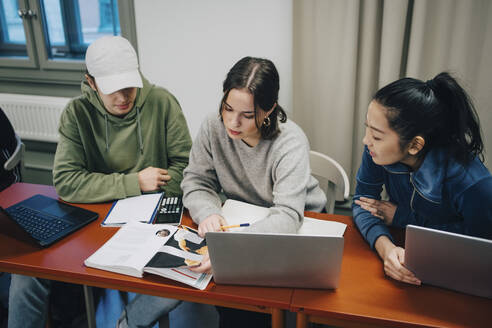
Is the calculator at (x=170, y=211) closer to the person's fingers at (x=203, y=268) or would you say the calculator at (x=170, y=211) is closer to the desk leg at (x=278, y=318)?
the person's fingers at (x=203, y=268)

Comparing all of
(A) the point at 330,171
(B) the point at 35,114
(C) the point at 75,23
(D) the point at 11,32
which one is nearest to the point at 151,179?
(A) the point at 330,171

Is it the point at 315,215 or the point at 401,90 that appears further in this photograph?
the point at 315,215

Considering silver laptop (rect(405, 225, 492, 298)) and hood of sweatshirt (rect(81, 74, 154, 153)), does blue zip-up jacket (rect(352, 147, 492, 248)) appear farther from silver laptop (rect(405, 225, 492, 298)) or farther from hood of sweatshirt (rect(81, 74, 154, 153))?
hood of sweatshirt (rect(81, 74, 154, 153))

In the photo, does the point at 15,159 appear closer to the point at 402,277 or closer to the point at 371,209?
the point at 371,209

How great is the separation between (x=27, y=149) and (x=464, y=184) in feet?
10.8

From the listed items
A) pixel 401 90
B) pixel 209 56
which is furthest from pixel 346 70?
pixel 401 90

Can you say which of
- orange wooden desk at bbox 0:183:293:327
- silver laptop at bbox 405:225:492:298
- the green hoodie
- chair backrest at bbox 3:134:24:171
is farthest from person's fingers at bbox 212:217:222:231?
chair backrest at bbox 3:134:24:171

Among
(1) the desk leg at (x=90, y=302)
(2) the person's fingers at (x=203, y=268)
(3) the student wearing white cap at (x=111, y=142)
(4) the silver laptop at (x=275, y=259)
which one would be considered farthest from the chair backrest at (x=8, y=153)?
(4) the silver laptop at (x=275, y=259)

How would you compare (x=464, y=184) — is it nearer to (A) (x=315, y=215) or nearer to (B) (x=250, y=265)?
(A) (x=315, y=215)

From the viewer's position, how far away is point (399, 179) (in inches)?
49.4

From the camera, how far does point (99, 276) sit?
3.61ft

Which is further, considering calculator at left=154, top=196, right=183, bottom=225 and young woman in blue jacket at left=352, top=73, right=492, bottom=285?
calculator at left=154, top=196, right=183, bottom=225

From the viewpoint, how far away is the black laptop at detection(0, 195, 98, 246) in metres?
1.21

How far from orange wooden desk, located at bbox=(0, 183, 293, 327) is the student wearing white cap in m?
0.23
